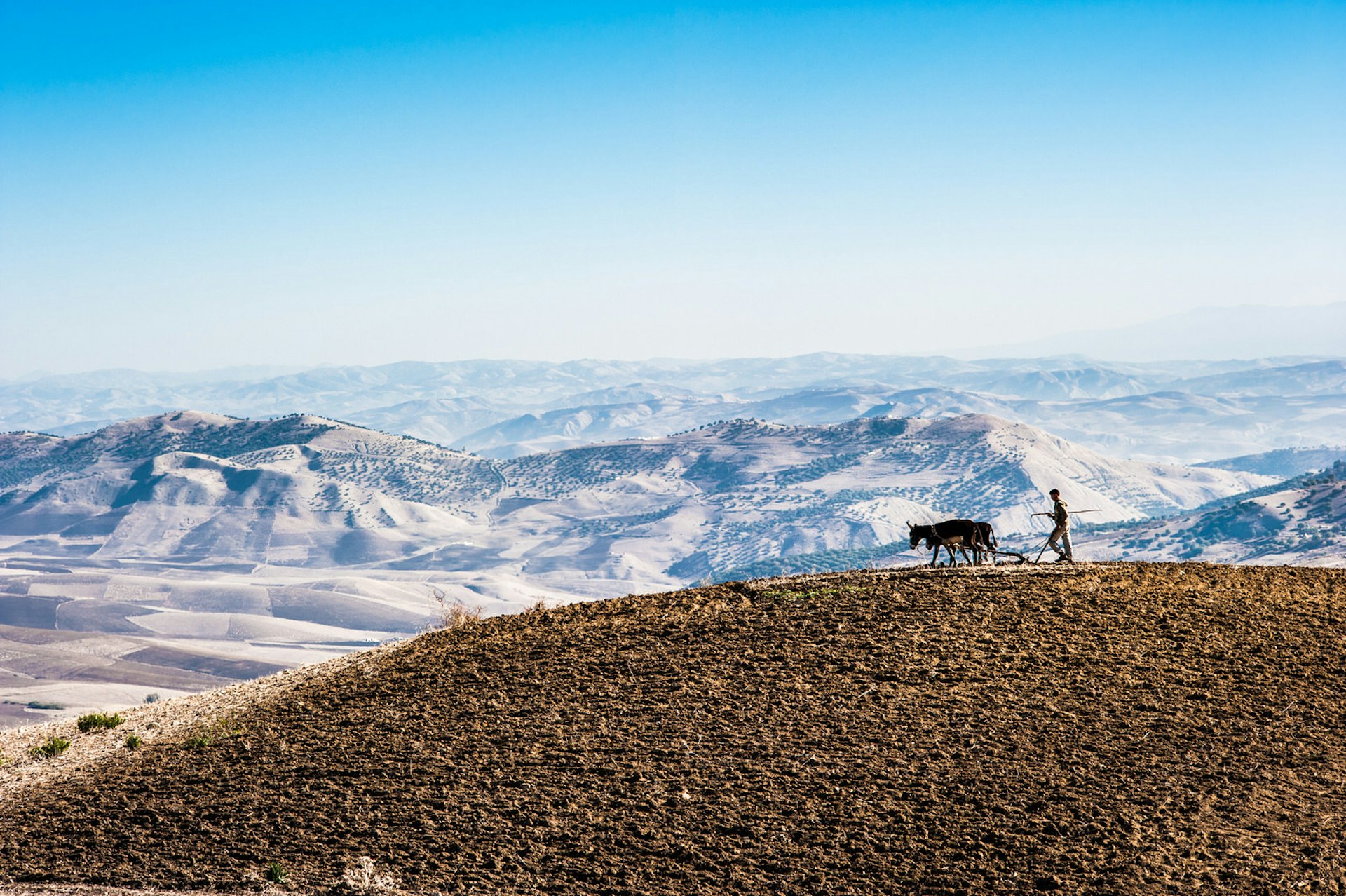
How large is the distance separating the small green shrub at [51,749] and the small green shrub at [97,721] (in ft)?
4.36

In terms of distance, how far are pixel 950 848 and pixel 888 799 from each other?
46.0 inches

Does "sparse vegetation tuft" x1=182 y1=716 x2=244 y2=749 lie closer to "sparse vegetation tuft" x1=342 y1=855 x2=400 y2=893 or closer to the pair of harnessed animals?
"sparse vegetation tuft" x1=342 y1=855 x2=400 y2=893

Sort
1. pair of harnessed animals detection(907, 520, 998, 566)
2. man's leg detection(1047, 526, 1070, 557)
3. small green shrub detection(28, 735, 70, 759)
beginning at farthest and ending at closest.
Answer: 1. pair of harnessed animals detection(907, 520, 998, 566)
2. man's leg detection(1047, 526, 1070, 557)
3. small green shrub detection(28, 735, 70, 759)

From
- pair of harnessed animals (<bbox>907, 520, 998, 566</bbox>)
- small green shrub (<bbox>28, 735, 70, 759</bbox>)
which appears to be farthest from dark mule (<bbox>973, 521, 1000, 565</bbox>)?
small green shrub (<bbox>28, 735, 70, 759</bbox>)

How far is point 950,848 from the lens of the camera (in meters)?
12.2

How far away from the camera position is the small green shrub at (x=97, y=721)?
771 inches

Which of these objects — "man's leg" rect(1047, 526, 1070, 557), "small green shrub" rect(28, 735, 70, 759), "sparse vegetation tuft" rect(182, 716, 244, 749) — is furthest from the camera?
"man's leg" rect(1047, 526, 1070, 557)

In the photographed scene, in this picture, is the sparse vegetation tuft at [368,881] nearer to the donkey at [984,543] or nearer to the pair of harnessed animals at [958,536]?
the pair of harnessed animals at [958,536]

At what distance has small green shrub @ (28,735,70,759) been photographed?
58.8 ft

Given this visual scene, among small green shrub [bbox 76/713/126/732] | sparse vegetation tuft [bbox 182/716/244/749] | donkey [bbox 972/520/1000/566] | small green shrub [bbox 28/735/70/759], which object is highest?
donkey [bbox 972/520/1000/566]

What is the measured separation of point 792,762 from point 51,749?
13.0 m

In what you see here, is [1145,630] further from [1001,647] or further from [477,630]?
[477,630]

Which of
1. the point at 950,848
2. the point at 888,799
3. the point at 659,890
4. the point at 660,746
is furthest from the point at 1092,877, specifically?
the point at 660,746

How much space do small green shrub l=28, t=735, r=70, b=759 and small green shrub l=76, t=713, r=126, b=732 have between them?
1329 millimetres
